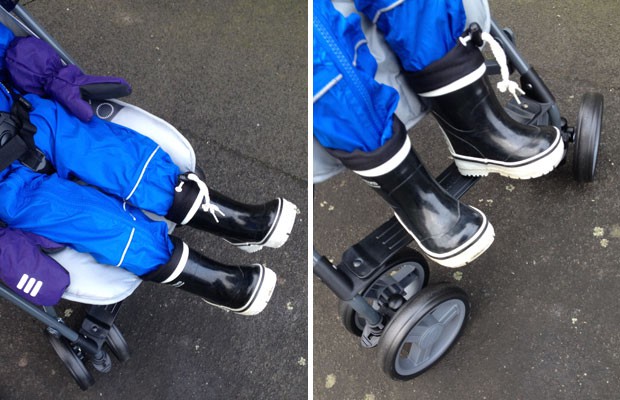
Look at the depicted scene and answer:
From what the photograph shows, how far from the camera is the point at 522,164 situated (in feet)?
4.71

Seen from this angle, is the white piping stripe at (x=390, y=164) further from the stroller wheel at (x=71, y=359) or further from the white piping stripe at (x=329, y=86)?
the stroller wheel at (x=71, y=359)

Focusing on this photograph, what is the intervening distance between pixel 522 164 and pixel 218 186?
0.80 metres

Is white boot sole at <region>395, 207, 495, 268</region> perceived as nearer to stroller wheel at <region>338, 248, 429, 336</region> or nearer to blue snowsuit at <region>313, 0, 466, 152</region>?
stroller wheel at <region>338, 248, 429, 336</region>

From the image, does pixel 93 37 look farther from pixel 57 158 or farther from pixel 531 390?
pixel 531 390

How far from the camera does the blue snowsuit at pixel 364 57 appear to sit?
43.3 inches

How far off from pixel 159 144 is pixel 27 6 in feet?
3.16

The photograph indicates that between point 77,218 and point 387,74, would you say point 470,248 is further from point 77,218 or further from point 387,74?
point 77,218

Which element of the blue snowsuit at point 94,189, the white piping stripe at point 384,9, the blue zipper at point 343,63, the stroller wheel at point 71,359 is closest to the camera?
the blue zipper at point 343,63

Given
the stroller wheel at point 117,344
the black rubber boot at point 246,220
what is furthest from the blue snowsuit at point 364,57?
the stroller wheel at point 117,344

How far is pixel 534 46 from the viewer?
1.88m

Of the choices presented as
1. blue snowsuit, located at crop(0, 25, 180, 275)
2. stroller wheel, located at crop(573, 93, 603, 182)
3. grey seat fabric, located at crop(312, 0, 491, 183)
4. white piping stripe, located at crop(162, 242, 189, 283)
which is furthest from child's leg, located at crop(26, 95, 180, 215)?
stroller wheel, located at crop(573, 93, 603, 182)

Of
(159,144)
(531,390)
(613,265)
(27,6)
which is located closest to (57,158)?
(159,144)

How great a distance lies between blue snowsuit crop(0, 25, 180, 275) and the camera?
4.39 feet

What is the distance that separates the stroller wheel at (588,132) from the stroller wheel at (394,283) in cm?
41
